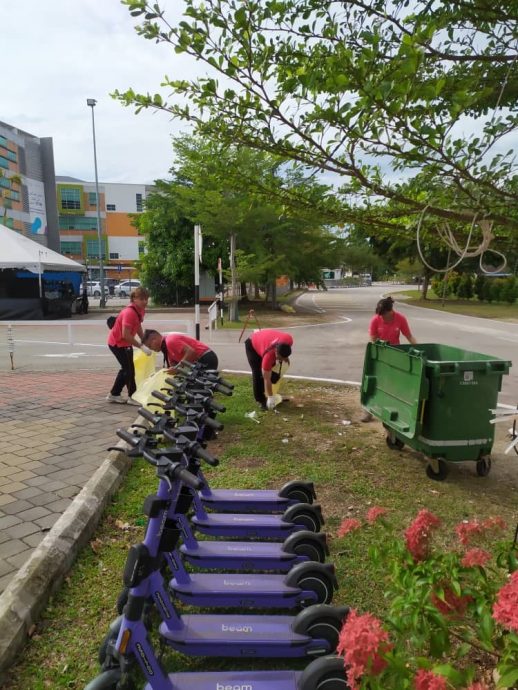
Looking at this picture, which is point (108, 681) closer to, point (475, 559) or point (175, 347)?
point (475, 559)

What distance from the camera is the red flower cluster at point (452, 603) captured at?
4.51 ft

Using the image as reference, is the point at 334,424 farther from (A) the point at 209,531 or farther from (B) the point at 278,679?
(B) the point at 278,679

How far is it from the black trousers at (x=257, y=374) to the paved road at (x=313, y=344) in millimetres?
2745

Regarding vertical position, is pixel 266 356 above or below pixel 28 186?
below

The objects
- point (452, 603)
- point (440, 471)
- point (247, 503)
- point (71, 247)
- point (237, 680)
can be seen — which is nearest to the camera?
point (452, 603)

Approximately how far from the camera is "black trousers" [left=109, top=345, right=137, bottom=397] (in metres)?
6.39

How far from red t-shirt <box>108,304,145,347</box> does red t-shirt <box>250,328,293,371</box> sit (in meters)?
1.54

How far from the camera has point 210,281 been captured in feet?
91.8

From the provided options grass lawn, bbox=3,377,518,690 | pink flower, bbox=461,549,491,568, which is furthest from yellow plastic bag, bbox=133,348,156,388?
pink flower, bbox=461,549,491,568

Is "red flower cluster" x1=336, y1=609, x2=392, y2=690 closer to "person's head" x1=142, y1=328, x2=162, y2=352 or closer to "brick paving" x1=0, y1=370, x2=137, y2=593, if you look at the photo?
"brick paving" x1=0, y1=370, x2=137, y2=593

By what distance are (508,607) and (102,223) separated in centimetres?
6092

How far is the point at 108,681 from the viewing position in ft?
6.47

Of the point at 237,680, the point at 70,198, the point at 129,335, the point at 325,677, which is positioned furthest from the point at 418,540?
the point at 70,198

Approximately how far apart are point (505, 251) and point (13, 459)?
4.44m
